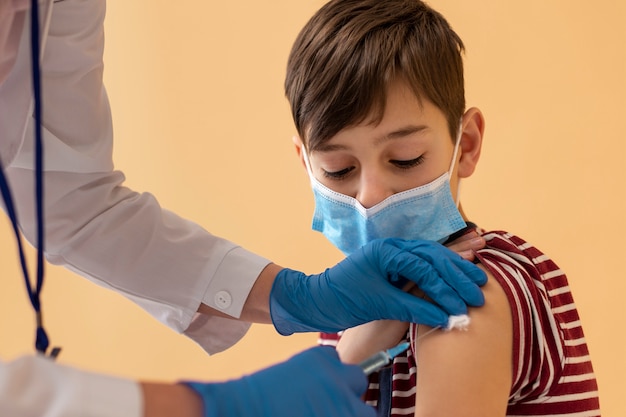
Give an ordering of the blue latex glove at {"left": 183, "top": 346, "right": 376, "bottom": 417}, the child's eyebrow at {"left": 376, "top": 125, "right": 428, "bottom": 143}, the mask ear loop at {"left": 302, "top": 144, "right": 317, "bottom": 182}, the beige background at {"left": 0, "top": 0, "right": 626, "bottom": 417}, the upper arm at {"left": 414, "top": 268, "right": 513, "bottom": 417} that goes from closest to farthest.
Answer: the blue latex glove at {"left": 183, "top": 346, "right": 376, "bottom": 417} → the upper arm at {"left": 414, "top": 268, "right": 513, "bottom": 417} → the child's eyebrow at {"left": 376, "top": 125, "right": 428, "bottom": 143} → the mask ear loop at {"left": 302, "top": 144, "right": 317, "bottom": 182} → the beige background at {"left": 0, "top": 0, "right": 626, "bottom": 417}

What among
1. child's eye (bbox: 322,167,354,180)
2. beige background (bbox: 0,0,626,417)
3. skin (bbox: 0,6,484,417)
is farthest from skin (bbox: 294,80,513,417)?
beige background (bbox: 0,0,626,417)

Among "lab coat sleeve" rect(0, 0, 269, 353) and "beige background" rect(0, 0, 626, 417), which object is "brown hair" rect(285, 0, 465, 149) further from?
"beige background" rect(0, 0, 626, 417)

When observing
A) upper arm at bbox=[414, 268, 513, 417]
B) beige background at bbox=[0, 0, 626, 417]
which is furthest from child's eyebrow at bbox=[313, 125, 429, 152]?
beige background at bbox=[0, 0, 626, 417]

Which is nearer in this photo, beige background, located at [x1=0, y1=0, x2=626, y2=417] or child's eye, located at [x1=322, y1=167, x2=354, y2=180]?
child's eye, located at [x1=322, y1=167, x2=354, y2=180]

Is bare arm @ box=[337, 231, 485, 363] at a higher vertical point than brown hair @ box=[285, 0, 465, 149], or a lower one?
lower

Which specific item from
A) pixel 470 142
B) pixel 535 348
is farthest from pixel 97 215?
pixel 535 348

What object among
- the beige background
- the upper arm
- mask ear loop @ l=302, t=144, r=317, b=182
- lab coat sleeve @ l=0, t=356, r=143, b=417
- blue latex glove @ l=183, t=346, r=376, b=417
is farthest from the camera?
the beige background

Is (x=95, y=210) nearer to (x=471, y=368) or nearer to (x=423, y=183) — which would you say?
(x=423, y=183)

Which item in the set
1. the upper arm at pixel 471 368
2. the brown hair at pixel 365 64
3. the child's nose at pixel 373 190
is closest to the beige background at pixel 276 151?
the brown hair at pixel 365 64

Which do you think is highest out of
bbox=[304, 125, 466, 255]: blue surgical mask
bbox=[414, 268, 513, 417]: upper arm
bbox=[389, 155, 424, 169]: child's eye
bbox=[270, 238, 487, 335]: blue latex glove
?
bbox=[389, 155, 424, 169]: child's eye

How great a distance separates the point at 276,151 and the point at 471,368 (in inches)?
63.8

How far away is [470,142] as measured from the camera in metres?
1.56

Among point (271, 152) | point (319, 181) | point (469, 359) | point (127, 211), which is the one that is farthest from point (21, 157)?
point (271, 152)

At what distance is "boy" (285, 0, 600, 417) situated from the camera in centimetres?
125
